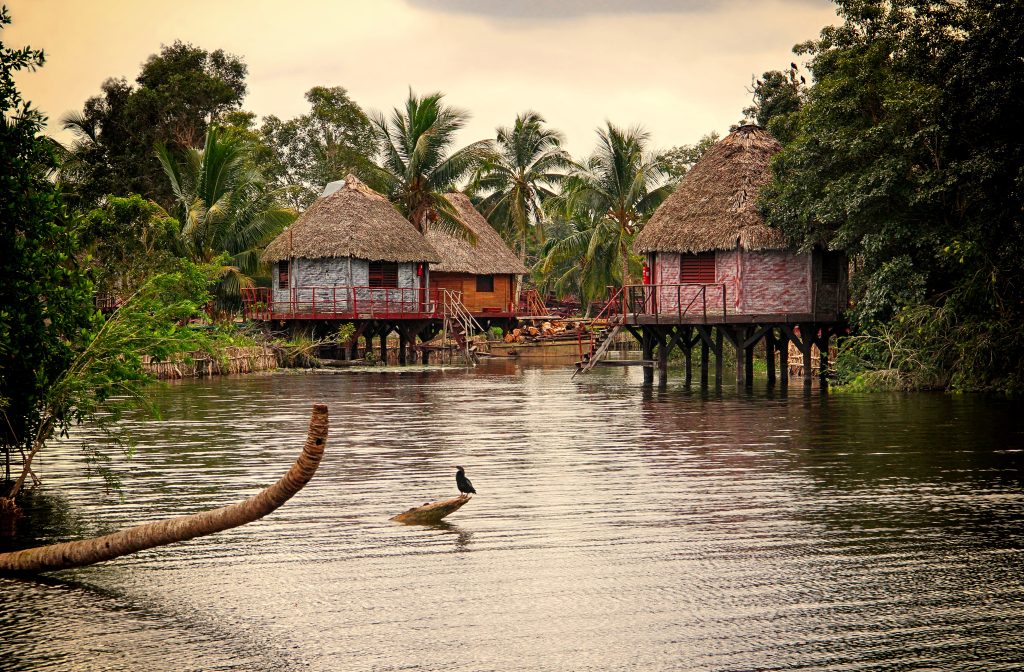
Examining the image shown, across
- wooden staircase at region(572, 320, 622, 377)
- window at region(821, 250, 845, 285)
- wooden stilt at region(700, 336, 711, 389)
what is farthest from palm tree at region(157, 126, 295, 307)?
window at region(821, 250, 845, 285)

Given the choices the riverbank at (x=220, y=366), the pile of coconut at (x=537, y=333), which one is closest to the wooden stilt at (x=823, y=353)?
the riverbank at (x=220, y=366)

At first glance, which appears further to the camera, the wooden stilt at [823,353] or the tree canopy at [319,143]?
the tree canopy at [319,143]

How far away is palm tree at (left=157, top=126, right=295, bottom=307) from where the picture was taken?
41.3 meters

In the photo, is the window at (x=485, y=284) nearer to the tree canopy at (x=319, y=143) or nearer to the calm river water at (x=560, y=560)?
the tree canopy at (x=319, y=143)

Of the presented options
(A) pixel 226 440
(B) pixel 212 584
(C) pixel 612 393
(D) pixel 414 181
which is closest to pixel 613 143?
(D) pixel 414 181

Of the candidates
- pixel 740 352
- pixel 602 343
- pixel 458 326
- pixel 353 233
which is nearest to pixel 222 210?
pixel 353 233

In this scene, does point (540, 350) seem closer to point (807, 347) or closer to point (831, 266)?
point (807, 347)

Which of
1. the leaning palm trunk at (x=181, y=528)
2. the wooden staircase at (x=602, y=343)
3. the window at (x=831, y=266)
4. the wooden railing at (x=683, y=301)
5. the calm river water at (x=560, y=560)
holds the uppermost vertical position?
the window at (x=831, y=266)

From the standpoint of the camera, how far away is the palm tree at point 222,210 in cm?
4131

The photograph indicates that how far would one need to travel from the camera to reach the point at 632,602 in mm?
8469

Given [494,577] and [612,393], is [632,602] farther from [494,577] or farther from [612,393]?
[612,393]

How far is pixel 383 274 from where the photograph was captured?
44344mm

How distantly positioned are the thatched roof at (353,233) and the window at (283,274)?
Result: 60cm

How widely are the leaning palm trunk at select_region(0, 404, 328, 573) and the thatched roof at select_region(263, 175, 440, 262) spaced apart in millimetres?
34133
